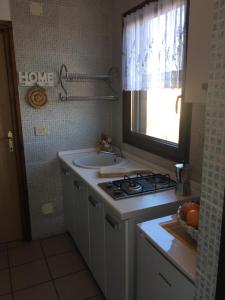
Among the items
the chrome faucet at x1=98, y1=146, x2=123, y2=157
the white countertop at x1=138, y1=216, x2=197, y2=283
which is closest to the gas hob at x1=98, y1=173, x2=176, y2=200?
the white countertop at x1=138, y1=216, x2=197, y2=283

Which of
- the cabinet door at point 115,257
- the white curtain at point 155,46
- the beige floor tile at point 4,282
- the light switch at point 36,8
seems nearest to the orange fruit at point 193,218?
the cabinet door at point 115,257

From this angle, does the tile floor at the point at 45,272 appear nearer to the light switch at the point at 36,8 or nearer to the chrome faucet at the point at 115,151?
the chrome faucet at the point at 115,151

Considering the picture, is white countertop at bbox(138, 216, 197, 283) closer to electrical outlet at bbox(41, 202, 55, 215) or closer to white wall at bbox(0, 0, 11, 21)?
electrical outlet at bbox(41, 202, 55, 215)

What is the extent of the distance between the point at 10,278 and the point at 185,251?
1651mm

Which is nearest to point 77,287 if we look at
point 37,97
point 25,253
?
point 25,253

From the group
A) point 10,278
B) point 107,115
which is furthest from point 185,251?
point 107,115

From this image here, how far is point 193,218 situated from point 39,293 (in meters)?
1.44

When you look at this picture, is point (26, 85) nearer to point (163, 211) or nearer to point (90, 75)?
point (90, 75)

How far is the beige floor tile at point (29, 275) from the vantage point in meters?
2.03

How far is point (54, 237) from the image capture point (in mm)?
2658

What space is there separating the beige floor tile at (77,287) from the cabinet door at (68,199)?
0.47 metres

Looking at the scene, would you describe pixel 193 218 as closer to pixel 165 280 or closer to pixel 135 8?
pixel 165 280

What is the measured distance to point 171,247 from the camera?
3.60ft

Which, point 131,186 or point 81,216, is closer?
point 131,186
